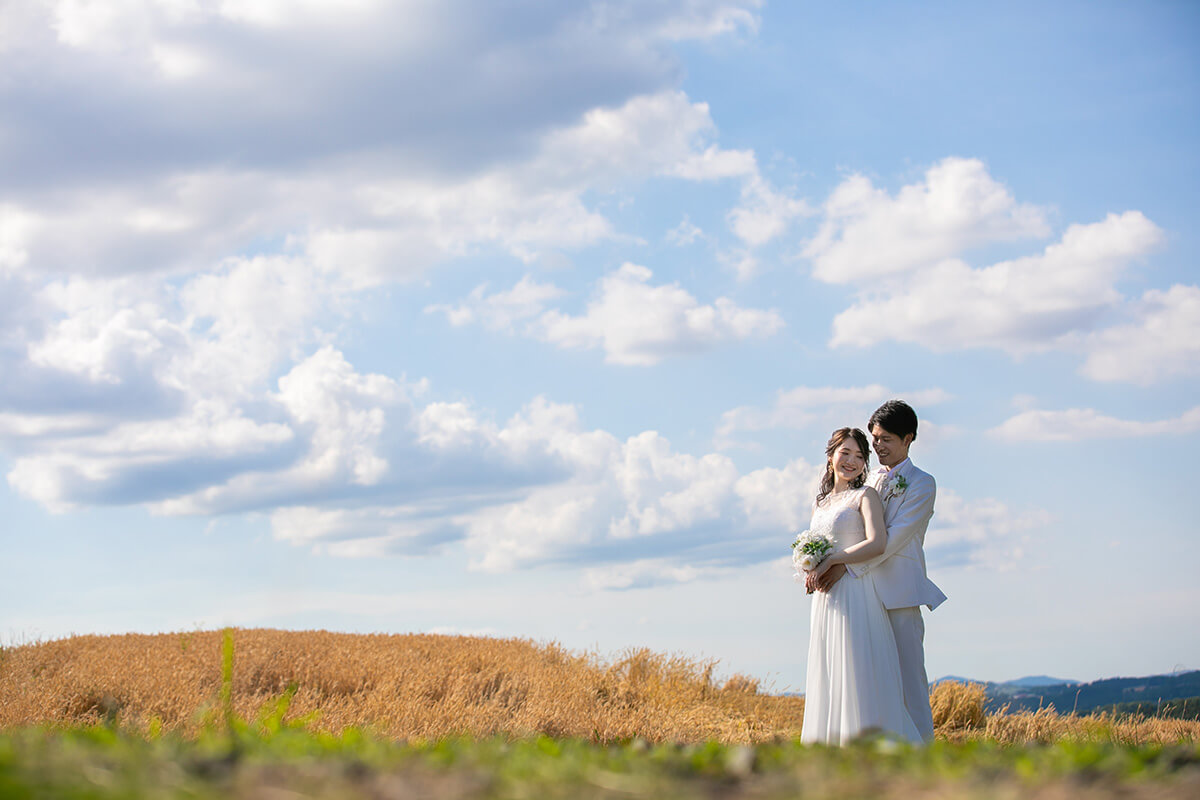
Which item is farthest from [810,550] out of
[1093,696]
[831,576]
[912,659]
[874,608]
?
[1093,696]

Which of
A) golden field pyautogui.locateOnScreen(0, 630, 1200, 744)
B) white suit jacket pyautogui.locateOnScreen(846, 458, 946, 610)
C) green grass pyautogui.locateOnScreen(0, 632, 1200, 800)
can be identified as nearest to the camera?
green grass pyautogui.locateOnScreen(0, 632, 1200, 800)

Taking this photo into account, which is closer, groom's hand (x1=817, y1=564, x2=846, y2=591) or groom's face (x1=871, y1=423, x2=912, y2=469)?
groom's hand (x1=817, y1=564, x2=846, y2=591)

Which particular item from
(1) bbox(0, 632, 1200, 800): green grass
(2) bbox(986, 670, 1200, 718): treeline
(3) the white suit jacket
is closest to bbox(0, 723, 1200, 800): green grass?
(1) bbox(0, 632, 1200, 800): green grass

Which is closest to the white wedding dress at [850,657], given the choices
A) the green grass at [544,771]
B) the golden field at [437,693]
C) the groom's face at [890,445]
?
the groom's face at [890,445]

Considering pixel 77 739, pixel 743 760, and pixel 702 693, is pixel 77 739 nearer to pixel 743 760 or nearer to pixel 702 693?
pixel 743 760

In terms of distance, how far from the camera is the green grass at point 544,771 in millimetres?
2250

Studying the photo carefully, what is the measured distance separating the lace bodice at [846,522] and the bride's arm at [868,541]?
0.04 metres

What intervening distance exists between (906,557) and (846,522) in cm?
53

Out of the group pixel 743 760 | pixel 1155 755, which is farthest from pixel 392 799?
pixel 1155 755

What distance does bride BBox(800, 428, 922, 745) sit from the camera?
22.7 feet

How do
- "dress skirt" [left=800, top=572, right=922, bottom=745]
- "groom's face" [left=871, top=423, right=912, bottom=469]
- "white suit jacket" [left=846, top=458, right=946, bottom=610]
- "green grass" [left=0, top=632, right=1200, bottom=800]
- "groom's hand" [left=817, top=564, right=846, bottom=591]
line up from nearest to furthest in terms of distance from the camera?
"green grass" [left=0, top=632, right=1200, bottom=800], "dress skirt" [left=800, top=572, right=922, bottom=745], "white suit jacket" [left=846, top=458, right=946, bottom=610], "groom's hand" [left=817, top=564, right=846, bottom=591], "groom's face" [left=871, top=423, right=912, bottom=469]

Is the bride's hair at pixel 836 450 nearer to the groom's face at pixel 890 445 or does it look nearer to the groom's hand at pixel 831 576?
the groom's face at pixel 890 445

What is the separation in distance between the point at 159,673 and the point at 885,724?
860cm

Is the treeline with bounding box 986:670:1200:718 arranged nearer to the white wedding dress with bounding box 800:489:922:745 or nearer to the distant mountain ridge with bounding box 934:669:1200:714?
the distant mountain ridge with bounding box 934:669:1200:714
